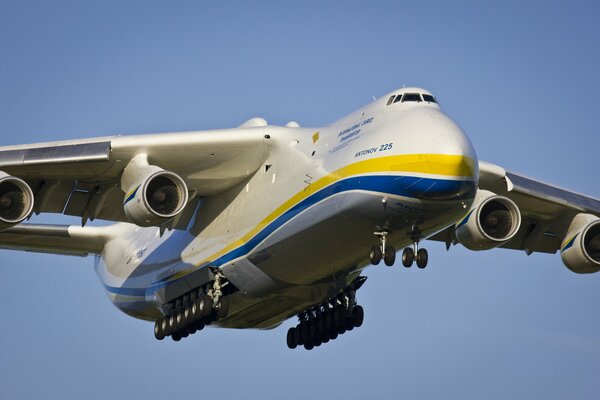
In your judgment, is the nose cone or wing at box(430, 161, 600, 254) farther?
wing at box(430, 161, 600, 254)

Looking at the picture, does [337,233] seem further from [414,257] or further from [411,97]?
[411,97]

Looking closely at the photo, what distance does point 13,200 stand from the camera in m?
17.0

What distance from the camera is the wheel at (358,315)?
18969mm

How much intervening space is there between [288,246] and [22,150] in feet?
11.6

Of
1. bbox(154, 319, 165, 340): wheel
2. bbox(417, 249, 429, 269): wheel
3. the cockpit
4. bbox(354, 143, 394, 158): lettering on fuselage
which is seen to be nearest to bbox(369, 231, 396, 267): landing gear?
bbox(417, 249, 429, 269): wheel

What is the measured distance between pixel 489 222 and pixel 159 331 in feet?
15.7

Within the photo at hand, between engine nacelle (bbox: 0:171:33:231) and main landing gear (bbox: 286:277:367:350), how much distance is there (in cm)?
449

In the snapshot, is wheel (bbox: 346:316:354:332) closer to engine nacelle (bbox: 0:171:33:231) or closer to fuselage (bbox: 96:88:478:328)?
fuselage (bbox: 96:88:478:328)

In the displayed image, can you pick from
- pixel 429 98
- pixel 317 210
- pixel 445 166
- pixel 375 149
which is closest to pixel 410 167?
pixel 445 166

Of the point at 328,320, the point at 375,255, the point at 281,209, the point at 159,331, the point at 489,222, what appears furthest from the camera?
the point at 159,331

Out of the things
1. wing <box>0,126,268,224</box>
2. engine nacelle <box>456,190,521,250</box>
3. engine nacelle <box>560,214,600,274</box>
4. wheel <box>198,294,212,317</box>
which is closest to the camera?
wing <box>0,126,268,224</box>

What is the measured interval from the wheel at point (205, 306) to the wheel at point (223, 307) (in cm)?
14

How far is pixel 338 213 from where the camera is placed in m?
16.4

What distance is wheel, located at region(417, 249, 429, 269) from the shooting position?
16.4 m
